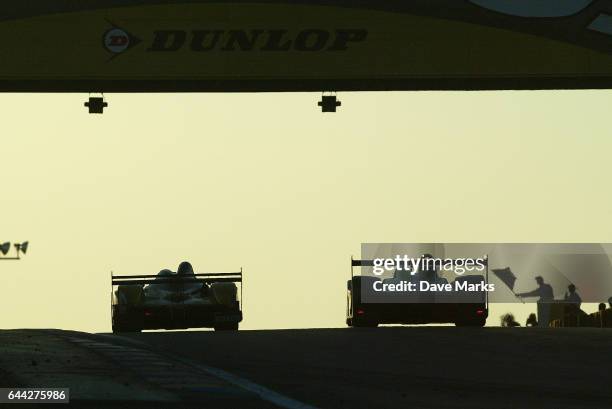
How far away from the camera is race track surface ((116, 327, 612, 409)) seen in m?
11.9

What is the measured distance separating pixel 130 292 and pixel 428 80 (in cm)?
736

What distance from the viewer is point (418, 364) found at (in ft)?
51.2

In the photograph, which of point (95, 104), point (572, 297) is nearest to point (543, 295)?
point (572, 297)

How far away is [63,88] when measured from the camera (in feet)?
84.5

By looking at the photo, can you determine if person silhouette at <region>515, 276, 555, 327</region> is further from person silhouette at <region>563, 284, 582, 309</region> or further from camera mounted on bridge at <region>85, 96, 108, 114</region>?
camera mounted on bridge at <region>85, 96, 108, 114</region>

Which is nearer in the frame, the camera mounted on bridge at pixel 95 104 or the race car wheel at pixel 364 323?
the camera mounted on bridge at pixel 95 104

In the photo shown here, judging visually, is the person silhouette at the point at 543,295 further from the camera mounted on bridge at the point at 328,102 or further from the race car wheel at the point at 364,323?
the camera mounted on bridge at the point at 328,102

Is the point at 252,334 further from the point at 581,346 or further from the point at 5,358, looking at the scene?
the point at 5,358

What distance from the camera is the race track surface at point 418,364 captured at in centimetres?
1190

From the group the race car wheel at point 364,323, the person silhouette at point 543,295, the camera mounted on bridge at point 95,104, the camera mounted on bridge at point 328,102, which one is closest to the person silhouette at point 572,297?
the person silhouette at point 543,295

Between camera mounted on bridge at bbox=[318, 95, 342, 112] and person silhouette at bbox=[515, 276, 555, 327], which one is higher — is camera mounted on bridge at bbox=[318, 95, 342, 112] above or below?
above

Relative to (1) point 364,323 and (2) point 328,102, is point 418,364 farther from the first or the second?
(1) point 364,323

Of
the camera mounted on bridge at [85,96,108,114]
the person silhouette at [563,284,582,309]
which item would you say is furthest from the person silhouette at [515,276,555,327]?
the camera mounted on bridge at [85,96,108,114]

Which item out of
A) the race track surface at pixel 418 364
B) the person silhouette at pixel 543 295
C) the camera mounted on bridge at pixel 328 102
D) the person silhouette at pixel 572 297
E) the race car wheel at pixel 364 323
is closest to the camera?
the race track surface at pixel 418 364
